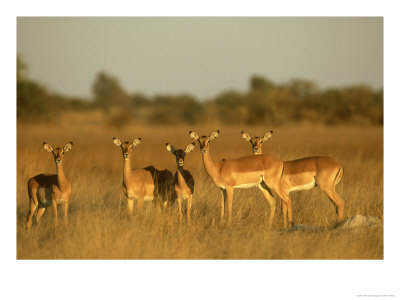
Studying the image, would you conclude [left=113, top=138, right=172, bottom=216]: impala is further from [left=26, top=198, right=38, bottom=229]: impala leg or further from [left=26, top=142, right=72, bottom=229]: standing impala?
[left=26, top=198, right=38, bottom=229]: impala leg

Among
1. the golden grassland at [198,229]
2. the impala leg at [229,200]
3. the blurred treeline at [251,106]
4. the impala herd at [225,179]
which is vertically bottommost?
the golden grassland at [198,229]

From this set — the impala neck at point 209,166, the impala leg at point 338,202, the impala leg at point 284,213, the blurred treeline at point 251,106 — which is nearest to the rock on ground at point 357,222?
the impala leg at point 338,202

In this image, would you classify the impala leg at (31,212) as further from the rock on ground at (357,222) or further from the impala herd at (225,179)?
the rock on ground at (357,222)

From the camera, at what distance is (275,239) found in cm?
811

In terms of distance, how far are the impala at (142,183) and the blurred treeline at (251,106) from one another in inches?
871

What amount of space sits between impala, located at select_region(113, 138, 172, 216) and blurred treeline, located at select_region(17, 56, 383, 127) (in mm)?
22111

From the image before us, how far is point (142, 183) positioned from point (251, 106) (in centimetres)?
3366

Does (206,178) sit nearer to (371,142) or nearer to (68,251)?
(68,251)

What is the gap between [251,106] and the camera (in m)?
42.4

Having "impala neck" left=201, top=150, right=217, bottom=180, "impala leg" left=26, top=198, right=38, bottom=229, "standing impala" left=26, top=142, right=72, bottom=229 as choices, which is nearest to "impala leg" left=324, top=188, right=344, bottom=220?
"impala neck" left=201, top=150, right=217, bottom=180

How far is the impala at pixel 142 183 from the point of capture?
9180mm

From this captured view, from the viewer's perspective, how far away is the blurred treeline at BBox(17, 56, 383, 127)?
3500 centimetres

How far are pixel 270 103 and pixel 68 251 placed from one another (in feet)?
114

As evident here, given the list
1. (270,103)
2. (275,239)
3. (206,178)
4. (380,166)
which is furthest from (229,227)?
(270,103)
